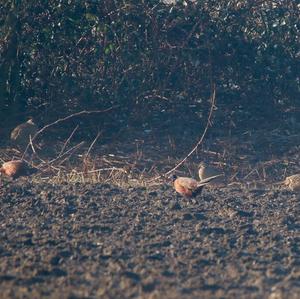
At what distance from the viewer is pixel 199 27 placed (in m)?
9.18

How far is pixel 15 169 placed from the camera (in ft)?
25.8

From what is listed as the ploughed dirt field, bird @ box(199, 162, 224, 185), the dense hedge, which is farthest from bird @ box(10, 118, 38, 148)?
bird @ box(199, 162, 224, 185)

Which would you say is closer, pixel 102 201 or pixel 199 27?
pixel 102 201

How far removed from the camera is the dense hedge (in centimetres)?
905

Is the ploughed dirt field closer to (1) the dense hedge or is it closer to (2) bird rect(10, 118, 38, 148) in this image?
(2) bird rect(10, 118, 38, 148)

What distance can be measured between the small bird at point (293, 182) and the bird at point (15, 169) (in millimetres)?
2501

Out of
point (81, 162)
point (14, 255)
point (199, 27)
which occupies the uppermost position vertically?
point (199, 27)

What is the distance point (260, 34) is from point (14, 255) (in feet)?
15.5

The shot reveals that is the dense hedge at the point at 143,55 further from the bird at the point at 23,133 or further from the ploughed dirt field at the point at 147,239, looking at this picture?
the ploughed dirt field at the point at 147,239

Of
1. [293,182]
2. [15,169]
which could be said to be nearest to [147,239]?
[293,182]

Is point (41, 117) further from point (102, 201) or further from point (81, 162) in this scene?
point (102, 201)

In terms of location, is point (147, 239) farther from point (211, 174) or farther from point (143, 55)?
point (143, 55)

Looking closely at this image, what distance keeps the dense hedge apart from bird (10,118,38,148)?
0.37 metres

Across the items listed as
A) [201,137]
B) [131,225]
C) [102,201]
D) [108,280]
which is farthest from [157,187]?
[108,280]
